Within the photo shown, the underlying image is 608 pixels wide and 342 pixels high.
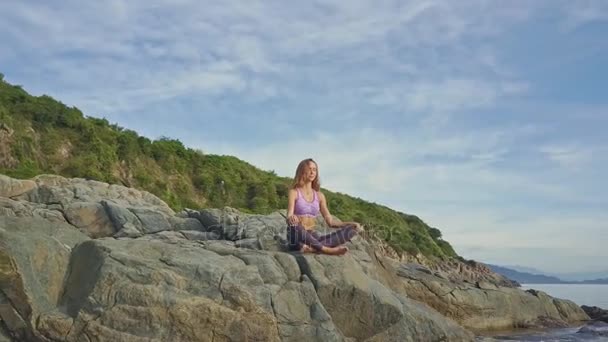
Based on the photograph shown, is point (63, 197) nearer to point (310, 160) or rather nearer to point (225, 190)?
point (310, 160)

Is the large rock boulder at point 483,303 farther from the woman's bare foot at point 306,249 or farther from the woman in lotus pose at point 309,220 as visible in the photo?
the woman's bare foot at point 306,249

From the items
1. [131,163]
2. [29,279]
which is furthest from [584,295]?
[29,279]

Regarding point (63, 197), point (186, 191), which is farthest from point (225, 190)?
point (63, 197)

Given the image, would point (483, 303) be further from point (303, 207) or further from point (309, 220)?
point (303, 207)

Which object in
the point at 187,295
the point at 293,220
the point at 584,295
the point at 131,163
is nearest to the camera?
the point at 187,295

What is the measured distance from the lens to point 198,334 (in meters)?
10.4

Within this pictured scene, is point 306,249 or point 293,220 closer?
point 293,220

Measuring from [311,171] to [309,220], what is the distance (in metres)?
1.04

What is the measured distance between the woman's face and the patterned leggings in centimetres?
103

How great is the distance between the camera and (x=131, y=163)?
4716 cm

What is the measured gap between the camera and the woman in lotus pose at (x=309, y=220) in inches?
489

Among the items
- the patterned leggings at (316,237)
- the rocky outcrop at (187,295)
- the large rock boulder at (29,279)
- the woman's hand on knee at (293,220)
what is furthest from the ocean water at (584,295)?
the large rock boulder at (29,279)

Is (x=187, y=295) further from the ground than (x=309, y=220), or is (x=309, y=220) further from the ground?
(x=309, y=220)

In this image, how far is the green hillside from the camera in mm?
41469
